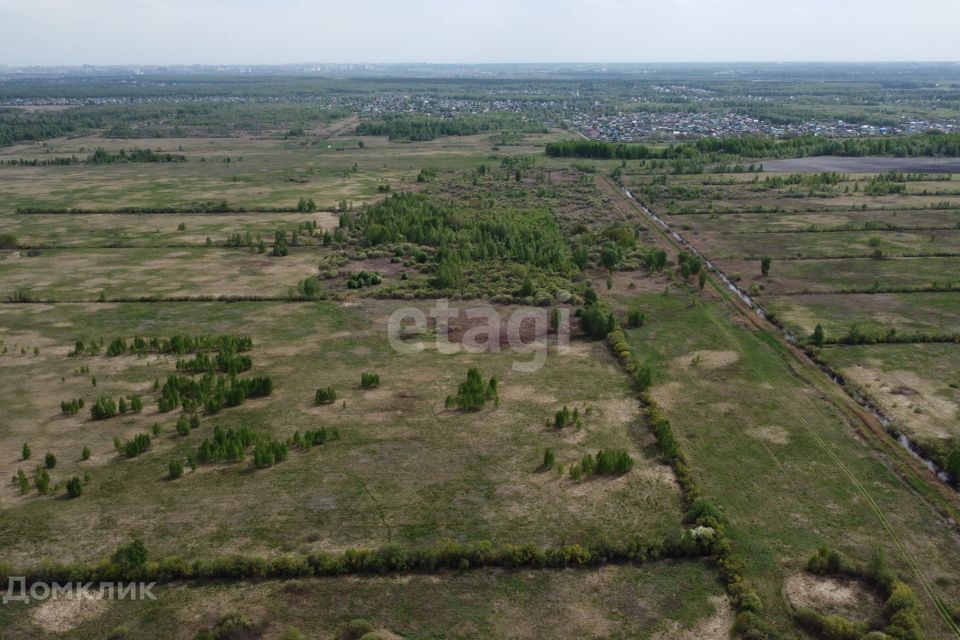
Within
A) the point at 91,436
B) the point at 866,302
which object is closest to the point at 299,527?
the point at 91,436

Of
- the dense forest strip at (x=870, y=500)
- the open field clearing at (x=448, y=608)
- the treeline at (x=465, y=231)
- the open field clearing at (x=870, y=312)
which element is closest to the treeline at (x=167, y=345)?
the treeline at (x=465, y=231)

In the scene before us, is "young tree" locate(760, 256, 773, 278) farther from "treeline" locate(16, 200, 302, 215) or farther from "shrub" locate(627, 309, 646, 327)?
"treeline" locate(16, 200, 302, 215)

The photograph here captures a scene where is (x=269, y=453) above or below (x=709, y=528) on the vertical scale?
above

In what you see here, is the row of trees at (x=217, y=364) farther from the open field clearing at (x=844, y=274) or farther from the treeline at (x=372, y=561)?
the open field clearing at (x=844, y=274)

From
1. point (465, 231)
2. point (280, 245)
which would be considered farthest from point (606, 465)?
point (280, 245)

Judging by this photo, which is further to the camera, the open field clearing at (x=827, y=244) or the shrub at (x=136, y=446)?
the open field clearing at (x=827, y=244)

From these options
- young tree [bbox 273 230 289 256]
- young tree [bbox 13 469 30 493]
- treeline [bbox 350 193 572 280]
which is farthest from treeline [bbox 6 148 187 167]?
young tree [bbox 13 469 30 493]

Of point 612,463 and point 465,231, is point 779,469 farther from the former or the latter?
point 465,231

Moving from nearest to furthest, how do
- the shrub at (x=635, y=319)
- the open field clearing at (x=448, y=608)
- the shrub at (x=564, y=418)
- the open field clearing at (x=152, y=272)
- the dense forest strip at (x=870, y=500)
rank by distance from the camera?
the open field clearing at (x=448, y=608)
the dense forest strip at (x=870, y=500)
the shrub at (x=564, y=418)
the shrub at (x=635, y=319)
the open field clearing at (x=152, y=272)
